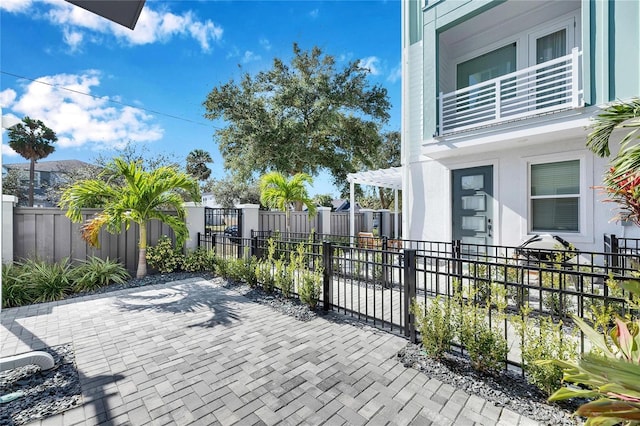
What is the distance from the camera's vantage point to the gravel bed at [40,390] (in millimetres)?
2197

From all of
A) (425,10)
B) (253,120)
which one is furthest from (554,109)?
(253,120)

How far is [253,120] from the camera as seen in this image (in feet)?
41.8

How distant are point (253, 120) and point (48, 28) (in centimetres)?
684

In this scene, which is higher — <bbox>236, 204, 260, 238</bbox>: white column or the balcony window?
the balcony window

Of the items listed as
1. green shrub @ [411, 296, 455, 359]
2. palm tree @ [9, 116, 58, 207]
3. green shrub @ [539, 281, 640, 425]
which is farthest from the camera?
palm tree @ [9, 116, 58, 207]

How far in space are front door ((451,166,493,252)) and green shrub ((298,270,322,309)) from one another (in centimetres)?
450

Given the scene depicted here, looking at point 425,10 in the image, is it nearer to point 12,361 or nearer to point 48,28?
point 12,361

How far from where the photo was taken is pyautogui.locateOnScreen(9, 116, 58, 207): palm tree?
2034 cm

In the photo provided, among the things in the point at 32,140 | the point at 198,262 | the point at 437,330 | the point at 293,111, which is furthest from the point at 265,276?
the point at 32,140

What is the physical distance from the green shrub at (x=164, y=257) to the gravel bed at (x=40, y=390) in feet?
12.8

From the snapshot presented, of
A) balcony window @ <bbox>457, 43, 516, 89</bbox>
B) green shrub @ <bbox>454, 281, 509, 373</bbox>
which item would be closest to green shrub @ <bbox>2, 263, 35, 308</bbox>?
green shrub @ <bbox>454, 281, 509, 373</bbox>

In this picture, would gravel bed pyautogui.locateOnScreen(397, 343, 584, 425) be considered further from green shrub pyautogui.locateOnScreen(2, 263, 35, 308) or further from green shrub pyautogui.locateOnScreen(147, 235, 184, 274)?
green shrub pyautogui.locateOnScreen(2, 263, 35, 308)

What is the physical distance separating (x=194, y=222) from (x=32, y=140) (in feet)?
74.2

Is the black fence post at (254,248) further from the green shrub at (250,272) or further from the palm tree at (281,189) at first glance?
the palm tree at (281,189)
